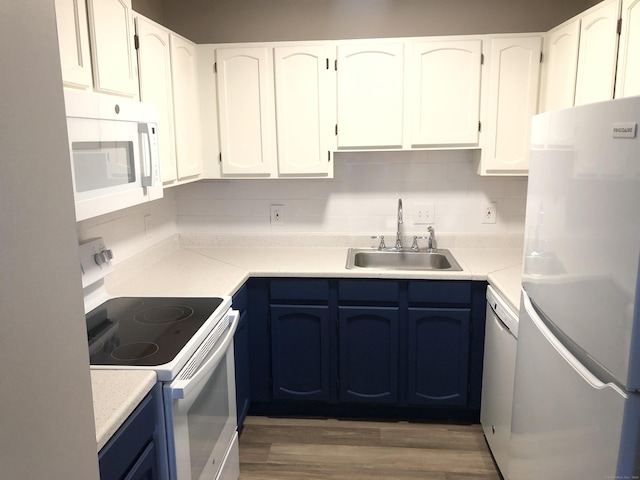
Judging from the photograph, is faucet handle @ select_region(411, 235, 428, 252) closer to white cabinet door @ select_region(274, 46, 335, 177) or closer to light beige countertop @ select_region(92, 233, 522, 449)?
light beige countertop @ select_region(92, 233, 522, 449)

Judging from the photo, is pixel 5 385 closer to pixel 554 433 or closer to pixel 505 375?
pixel 554 433

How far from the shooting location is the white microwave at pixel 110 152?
1.37 m

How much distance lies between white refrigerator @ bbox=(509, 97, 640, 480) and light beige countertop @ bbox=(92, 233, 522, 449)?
0.48 m

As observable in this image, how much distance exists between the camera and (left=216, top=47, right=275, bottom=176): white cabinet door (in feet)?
8.75

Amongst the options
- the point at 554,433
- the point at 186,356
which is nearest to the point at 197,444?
the point at 186,356

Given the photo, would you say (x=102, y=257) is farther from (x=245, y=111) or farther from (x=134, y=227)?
(x=245, y=111)

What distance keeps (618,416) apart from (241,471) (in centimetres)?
175

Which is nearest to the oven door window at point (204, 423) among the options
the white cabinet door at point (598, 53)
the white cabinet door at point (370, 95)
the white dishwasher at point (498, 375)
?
the white dishwasher at point (498, 375)

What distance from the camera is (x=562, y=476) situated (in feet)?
4.52

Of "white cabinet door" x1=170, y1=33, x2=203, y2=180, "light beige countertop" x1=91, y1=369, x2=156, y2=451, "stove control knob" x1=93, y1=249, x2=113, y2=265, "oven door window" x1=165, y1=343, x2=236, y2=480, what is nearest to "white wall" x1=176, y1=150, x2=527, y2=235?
"white cabinet door" x1=170, y1=33, x2=203, y2=180

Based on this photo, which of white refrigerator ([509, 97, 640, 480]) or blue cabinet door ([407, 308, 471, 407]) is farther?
blue cabinet door ([407, 308, 471, 407])

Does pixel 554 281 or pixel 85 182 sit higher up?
pixel 85 182

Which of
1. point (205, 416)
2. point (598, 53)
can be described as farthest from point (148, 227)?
point (598, 53)

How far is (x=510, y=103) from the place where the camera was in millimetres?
2596
